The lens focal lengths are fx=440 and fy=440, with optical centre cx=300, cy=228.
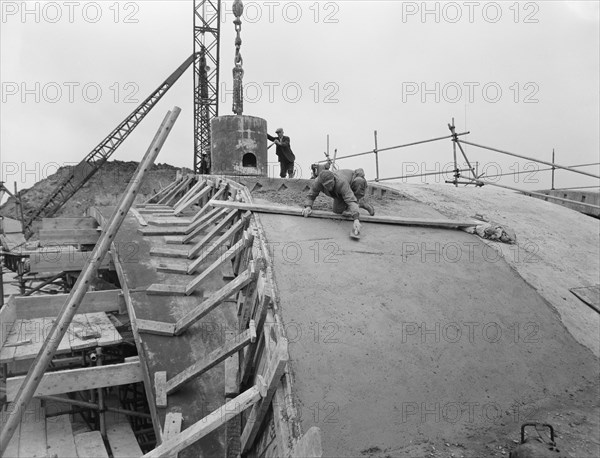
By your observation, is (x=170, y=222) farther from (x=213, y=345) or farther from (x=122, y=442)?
(x=213, y=345)

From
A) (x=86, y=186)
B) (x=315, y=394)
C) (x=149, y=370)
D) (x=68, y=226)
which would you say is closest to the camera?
(x=315, y=394)

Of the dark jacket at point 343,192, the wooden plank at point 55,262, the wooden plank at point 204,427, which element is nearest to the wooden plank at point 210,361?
the wooden plank at point 204,427

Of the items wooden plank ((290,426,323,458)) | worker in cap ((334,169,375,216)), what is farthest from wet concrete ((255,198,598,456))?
worker in cap ((334,169,375,216))

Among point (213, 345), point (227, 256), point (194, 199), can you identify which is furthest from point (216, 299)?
point (194, 199)

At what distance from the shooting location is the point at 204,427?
3619mm

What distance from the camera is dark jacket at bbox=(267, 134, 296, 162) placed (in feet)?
43.6


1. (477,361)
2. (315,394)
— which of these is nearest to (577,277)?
(477,361)

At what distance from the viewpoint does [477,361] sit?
4465 mm

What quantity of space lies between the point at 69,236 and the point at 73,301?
23.3ft

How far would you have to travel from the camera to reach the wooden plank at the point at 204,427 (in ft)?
11.5

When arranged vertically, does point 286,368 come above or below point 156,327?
above

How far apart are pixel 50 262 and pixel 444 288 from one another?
7.77 meters

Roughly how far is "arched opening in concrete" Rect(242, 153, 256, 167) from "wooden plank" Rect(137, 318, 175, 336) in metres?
7.71

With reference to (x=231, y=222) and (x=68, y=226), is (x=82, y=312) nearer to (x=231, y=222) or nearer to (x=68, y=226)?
(x=231, y=222)
